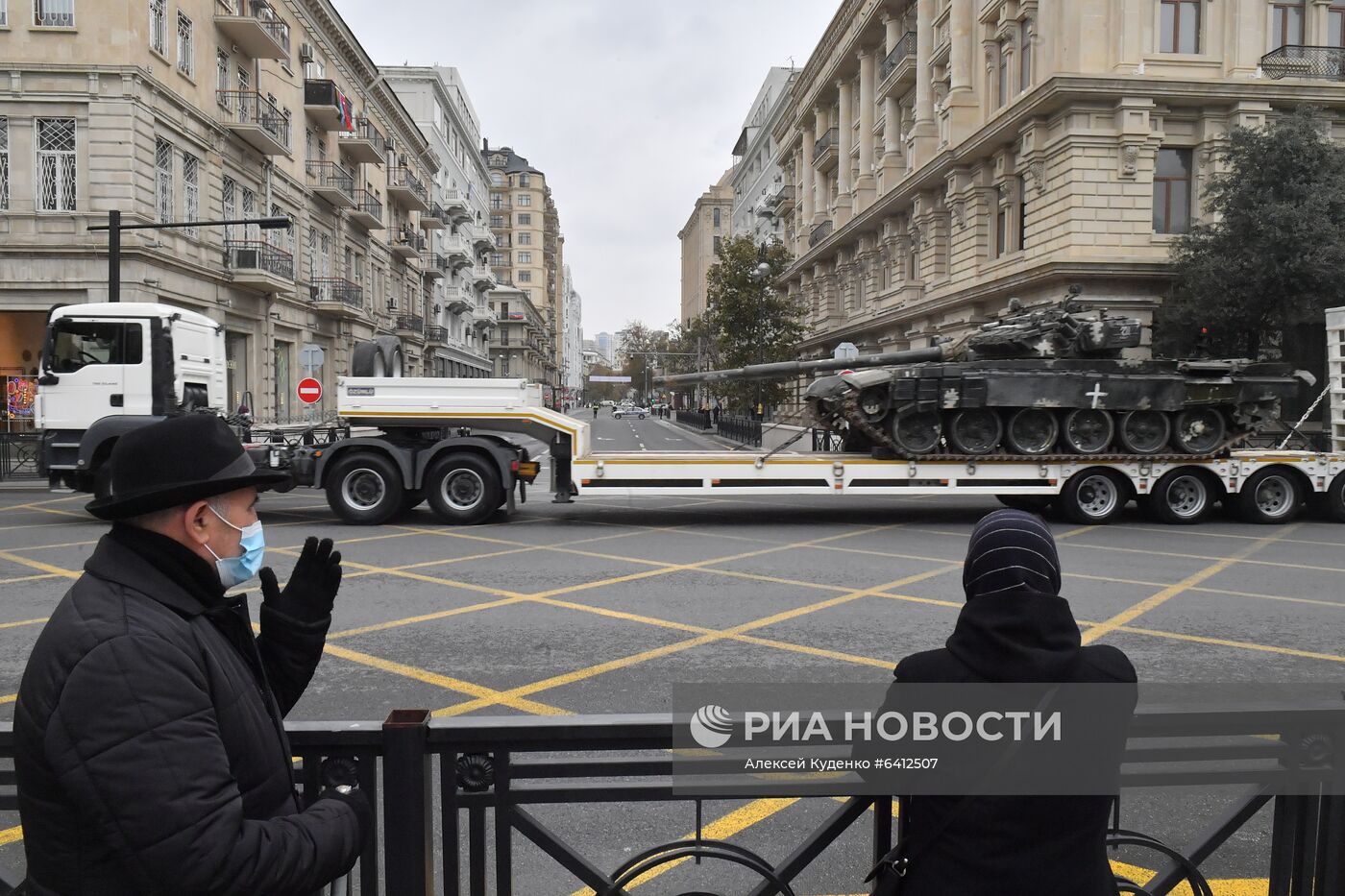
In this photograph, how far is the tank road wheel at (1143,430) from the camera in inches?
552

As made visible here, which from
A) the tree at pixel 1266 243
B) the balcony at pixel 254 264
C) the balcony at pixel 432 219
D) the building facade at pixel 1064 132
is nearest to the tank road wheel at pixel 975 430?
the tree at pixel 1266 243

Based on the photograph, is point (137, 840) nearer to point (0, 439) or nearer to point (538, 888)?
point (538, 888)

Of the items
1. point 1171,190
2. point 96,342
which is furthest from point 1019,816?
point 1171,190

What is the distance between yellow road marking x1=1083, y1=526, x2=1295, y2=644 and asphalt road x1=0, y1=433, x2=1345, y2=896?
0.12 feet

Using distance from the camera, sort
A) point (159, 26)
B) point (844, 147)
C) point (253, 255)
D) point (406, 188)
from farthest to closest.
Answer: point (406, 188) → point (844, 147) → point (253, 255) → point (159, 26)

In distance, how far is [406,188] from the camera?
49031mm

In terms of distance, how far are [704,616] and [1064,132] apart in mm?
22256

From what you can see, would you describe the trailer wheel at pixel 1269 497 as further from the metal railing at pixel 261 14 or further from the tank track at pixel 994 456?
the metal railing at pixel 261 14

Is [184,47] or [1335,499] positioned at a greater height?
[184,47]

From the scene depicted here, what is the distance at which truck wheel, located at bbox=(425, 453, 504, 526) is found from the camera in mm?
12875

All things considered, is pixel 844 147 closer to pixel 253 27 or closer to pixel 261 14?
pixel 261 14

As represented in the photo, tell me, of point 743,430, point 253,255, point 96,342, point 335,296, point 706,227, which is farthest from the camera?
point 706,227

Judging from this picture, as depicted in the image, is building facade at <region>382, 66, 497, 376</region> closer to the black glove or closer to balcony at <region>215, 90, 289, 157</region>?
balcony at <region>215, 90, 289, 157</region>

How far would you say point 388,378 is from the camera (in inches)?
500
